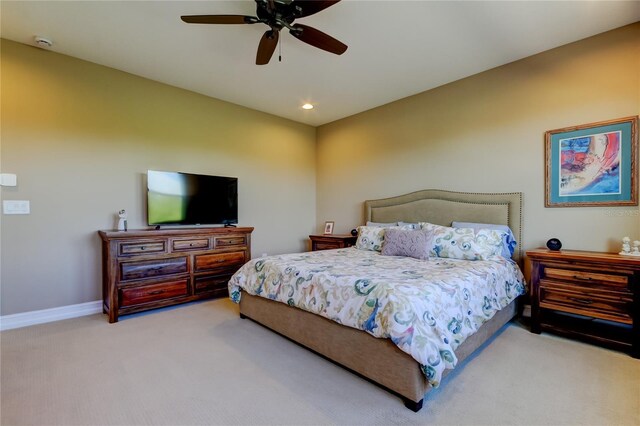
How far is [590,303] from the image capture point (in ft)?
8.44

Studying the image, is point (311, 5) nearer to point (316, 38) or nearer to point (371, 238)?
point (316, 38)

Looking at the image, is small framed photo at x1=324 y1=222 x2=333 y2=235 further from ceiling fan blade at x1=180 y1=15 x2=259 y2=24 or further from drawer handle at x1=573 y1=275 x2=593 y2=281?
ceiling fan blade at x1=180 y1=15 x2=259 y2=24

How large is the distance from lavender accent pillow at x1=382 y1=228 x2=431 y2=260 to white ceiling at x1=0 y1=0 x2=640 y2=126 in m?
1.95

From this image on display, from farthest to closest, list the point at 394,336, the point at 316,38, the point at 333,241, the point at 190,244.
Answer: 1. the point at 333,241
2. the point at 190,244
3. the point at 316,38
4. the point at 394,336

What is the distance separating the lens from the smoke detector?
297 cm

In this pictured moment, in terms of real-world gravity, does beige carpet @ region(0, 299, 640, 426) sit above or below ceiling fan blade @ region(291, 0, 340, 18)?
below

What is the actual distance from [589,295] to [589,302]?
6 centimetres

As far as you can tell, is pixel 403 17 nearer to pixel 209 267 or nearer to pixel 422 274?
pixel 422 274

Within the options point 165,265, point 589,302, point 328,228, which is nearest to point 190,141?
point 165,265

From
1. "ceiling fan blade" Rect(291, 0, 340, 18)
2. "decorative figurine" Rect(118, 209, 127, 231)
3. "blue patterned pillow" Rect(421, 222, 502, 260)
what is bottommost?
"blue patterned pillow" Rect(421, 222, 502, 260)

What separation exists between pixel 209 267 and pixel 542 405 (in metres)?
3.49

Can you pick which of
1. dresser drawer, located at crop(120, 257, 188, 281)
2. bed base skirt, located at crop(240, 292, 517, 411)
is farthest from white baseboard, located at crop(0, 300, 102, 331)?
bed base skirt, located at crop(240, 292, 517, 411)

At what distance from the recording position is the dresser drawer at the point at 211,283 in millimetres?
3795

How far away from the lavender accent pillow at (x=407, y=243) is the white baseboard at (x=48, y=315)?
346 centimetres
